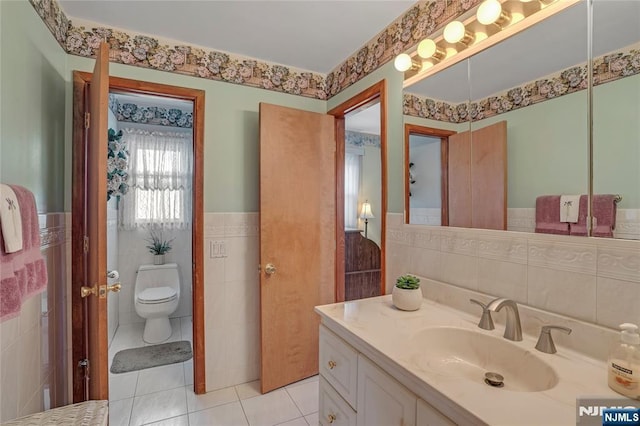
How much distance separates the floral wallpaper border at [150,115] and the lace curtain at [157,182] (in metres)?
0.12

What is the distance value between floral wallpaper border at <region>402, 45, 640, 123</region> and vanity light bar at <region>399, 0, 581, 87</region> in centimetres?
17

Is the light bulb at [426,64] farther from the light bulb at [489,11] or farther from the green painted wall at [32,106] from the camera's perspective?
the green painted wall at [32,106]

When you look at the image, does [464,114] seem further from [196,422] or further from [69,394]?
[69,394]

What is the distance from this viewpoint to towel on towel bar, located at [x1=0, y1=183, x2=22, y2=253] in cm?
95

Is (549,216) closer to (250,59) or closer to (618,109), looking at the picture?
(618,109)

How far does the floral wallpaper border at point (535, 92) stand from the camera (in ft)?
3.03

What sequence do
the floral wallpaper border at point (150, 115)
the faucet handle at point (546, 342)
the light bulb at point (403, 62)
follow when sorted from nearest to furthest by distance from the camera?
the faucet handle at point (546, 342), the light bulb at point (403, 62), the floral wallpaper border at point (150, 115)

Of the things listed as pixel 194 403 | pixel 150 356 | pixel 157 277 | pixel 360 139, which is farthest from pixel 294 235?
pixel 360 139

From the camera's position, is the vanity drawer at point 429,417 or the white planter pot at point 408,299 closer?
the vanity drawer at point 429,417

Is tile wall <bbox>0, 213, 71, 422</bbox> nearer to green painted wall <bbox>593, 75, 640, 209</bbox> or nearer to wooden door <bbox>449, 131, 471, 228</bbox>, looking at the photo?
wooden door <bbox>449, 131, 471, 228</bbox>

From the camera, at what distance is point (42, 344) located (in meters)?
1.50

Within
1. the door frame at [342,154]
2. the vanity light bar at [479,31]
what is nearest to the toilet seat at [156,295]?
the door frame at [342,154]
